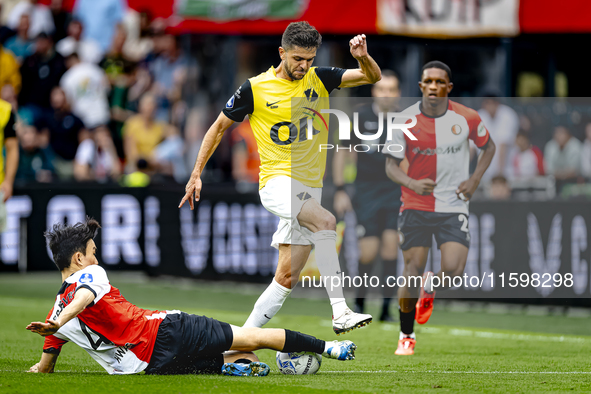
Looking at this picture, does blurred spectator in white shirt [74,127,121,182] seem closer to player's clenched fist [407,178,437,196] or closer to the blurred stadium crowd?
the blurred stadium crowd

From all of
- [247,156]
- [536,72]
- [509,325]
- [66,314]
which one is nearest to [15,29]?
[247,156]

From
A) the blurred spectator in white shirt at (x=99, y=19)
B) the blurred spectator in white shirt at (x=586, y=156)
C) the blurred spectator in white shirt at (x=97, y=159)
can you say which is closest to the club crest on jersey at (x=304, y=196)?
the blurred spectator in white shirt at (x=586, y=156)

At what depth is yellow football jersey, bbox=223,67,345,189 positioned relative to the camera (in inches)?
251

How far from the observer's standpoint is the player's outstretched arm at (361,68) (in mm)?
6035

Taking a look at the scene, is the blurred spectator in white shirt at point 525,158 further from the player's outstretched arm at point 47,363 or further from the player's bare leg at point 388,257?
the player's outstretched arm at point 47,363

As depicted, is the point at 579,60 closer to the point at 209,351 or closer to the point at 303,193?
the point at 303,193

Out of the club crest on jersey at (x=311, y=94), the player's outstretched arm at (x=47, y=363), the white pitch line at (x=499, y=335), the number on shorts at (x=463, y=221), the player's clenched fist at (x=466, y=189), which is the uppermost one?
the club crest on jersey at (x=311, y=94)

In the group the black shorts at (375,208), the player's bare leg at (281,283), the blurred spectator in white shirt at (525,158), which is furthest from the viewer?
the blurred spectator in white shirt at (525,158)

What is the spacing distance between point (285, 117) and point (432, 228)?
1.77 m

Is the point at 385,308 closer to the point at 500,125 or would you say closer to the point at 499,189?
the point at 499,189

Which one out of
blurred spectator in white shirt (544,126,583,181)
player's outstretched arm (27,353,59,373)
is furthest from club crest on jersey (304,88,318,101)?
blurred spectator in white shirt (544,126,583,181)

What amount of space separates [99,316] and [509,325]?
5.37 m

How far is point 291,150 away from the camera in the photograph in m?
6.40

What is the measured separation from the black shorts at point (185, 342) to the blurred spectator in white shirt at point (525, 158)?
20.1 ft
